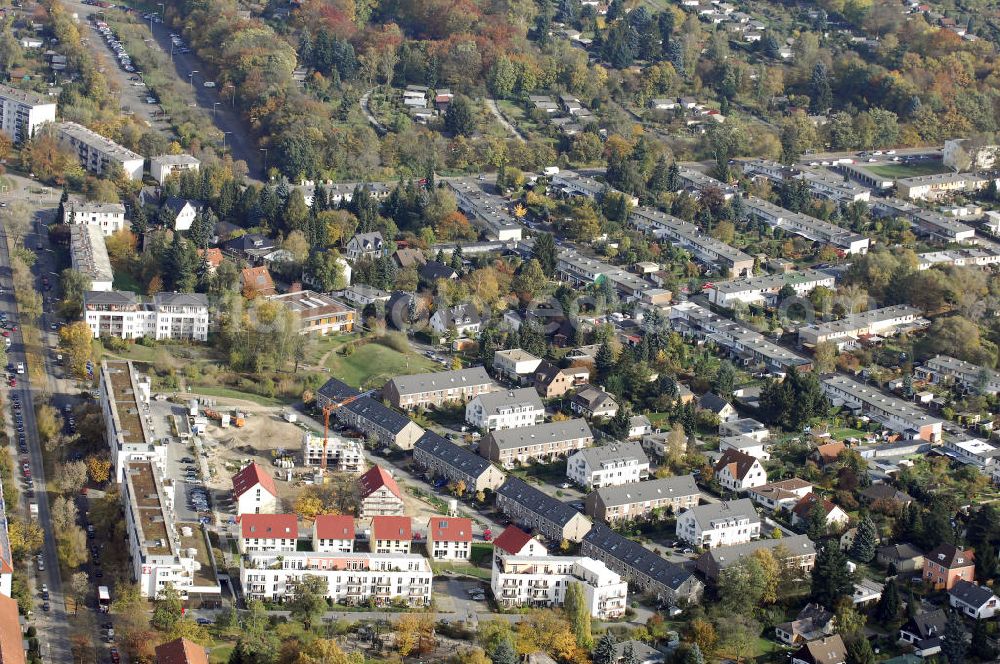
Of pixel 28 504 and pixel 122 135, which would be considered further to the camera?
pixel 122 135

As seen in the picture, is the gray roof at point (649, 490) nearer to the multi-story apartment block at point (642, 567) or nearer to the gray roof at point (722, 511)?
the gray roof at point (722, 511)

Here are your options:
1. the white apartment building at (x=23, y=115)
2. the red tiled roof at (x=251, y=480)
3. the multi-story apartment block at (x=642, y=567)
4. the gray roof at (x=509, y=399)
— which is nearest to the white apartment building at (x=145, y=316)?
the gray roof at (x=509, y=399)

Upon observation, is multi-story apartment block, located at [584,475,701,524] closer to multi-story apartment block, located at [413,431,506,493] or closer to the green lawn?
multi-story apartment block, located at [413,431,506,493]

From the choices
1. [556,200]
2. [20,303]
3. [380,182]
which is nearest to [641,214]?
[556,200]

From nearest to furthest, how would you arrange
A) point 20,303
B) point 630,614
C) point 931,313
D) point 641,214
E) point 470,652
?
point 470,652 → point 630,614 → point 20,303 → point 931,313 → point 641,214

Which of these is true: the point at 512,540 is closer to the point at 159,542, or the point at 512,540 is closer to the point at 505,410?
the point at 159,542

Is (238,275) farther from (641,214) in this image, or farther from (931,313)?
(931,313)

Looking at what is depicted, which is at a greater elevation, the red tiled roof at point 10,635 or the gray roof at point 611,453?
the red tiled roof at point 10,635
